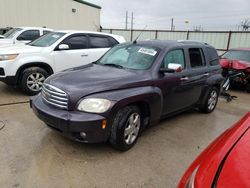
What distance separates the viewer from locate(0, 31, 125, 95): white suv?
18.3ft

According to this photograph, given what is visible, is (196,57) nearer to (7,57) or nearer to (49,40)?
(49,40)

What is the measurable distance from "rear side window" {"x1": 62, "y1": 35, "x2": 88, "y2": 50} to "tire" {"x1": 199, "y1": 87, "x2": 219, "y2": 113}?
3.72 metres

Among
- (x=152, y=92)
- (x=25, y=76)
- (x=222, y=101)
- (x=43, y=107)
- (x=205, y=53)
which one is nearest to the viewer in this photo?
(x=43, y=107)

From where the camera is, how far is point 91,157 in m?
3.26

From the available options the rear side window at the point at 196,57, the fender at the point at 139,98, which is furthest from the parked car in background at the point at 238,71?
the fender at the point at 139,98

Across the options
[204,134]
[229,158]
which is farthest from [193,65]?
[229,158]

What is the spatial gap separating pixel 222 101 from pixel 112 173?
506 cm

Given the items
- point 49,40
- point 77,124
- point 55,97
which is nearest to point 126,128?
point 77,124

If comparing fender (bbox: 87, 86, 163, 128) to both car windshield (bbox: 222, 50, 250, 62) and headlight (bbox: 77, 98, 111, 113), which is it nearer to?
headlight (bbox: 77, 98, 111, 113)

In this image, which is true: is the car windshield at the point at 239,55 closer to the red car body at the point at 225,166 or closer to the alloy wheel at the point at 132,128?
the alloy wheel at the point at 132,128

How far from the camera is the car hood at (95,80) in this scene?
10.1 feet

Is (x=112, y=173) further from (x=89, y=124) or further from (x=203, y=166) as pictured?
(x=203, y=166)

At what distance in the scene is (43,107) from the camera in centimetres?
333

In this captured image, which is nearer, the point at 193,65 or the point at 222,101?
the point at 193,65
